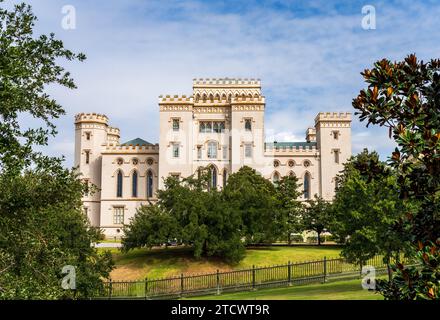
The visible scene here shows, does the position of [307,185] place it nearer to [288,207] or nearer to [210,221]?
[288,207]

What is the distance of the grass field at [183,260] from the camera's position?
106ft

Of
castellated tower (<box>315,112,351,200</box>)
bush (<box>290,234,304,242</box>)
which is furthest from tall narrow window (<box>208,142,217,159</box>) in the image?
bush (<box>290,234,304,242</box>)

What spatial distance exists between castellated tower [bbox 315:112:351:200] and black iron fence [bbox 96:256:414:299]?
31.5 m

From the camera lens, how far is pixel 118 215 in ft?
190

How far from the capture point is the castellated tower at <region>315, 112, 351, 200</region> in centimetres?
5775

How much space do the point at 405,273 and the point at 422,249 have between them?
0.30 metres

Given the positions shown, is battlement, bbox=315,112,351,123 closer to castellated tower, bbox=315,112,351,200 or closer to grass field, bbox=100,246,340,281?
castellated tower, bbox=315,112,351,200

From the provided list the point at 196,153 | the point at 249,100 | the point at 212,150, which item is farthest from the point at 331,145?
the point at 196,153

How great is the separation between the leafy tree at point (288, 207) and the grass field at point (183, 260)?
7.83 ft

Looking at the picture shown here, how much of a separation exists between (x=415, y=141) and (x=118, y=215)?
55166 mm

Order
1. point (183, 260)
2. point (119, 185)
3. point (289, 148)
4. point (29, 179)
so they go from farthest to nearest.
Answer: point (289, 148) → point (119, 185) → point (183, 260) → point (29, 179)

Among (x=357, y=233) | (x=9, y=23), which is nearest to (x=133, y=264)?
(x=357, y=233)
